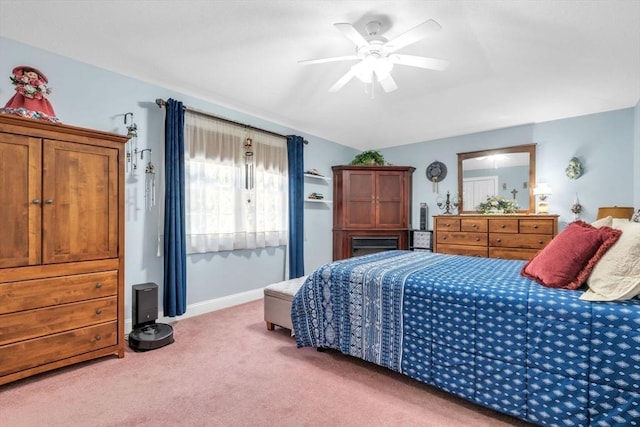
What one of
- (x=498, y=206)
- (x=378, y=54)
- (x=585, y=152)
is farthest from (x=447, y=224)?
(x=378, y=54)

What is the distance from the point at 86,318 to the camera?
2201 millimetres

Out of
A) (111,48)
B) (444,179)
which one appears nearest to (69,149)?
(111,48)

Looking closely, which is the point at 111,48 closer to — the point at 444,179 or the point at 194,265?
the point at 194,265

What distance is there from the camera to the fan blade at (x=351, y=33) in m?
1.82

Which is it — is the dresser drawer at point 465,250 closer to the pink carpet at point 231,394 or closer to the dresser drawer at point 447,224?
the dresser drawer at point 447,224

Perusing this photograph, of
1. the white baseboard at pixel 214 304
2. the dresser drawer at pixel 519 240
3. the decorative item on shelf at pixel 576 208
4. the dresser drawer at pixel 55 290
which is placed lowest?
the white baseboard at pixel 214 304

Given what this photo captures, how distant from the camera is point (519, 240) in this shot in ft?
12.8

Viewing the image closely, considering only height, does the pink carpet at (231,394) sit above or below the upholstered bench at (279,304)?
below

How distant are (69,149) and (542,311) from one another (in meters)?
3.09

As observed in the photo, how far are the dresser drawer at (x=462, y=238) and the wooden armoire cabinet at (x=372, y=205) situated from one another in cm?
77

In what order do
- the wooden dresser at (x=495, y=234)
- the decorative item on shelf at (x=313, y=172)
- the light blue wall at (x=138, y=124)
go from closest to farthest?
the light blue wall at (x=138, y=124) → the wooden dresser at (x=495, y=234) → the decorative item on shelf at (x=313, y=172)

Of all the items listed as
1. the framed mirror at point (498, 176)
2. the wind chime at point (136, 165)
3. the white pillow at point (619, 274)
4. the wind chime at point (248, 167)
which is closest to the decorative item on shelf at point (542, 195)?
the framed mirror at point (498, 176)

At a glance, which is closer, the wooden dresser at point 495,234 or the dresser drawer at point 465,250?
the wooden dresser at point 495,234


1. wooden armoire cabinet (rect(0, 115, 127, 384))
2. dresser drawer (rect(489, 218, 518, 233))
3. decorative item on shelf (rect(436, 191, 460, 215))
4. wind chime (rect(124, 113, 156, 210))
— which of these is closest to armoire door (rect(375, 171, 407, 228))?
decorative item on shelf (rect(436, 191, 460, 215))
